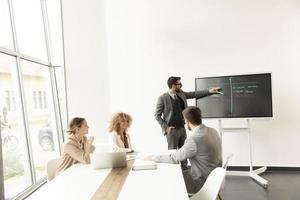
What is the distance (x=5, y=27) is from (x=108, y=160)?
2447 millimetres

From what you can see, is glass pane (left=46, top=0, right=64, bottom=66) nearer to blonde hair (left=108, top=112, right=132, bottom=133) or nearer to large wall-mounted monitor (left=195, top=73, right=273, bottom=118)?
blonde hair (left=108, top=112, right=132, bottom=133)

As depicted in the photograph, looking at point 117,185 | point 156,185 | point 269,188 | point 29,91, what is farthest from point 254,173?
point 29,91

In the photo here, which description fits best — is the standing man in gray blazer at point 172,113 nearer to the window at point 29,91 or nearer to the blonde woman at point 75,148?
the blonde woman at point 75,148

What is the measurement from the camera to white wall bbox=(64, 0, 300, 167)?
5105mm

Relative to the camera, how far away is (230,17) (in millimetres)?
5277

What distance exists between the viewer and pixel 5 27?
3.88m

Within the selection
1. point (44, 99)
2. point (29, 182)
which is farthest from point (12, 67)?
point (29, 182)

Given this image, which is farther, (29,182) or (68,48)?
(68,48)

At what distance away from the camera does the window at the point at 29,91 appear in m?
3.78

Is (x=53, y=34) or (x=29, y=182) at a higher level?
(x=53, y=34)

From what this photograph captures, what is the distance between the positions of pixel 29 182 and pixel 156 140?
236 cm

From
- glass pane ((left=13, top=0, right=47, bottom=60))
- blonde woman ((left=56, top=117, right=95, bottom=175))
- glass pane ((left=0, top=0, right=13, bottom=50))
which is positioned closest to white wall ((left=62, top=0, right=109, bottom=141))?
glass pane ((left=13, top=0, right=47, bottom=60))

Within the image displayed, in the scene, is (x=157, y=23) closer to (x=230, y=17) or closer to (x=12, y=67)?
(x=230, y=17)

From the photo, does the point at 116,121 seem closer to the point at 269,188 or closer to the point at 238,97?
the point at 238,97
